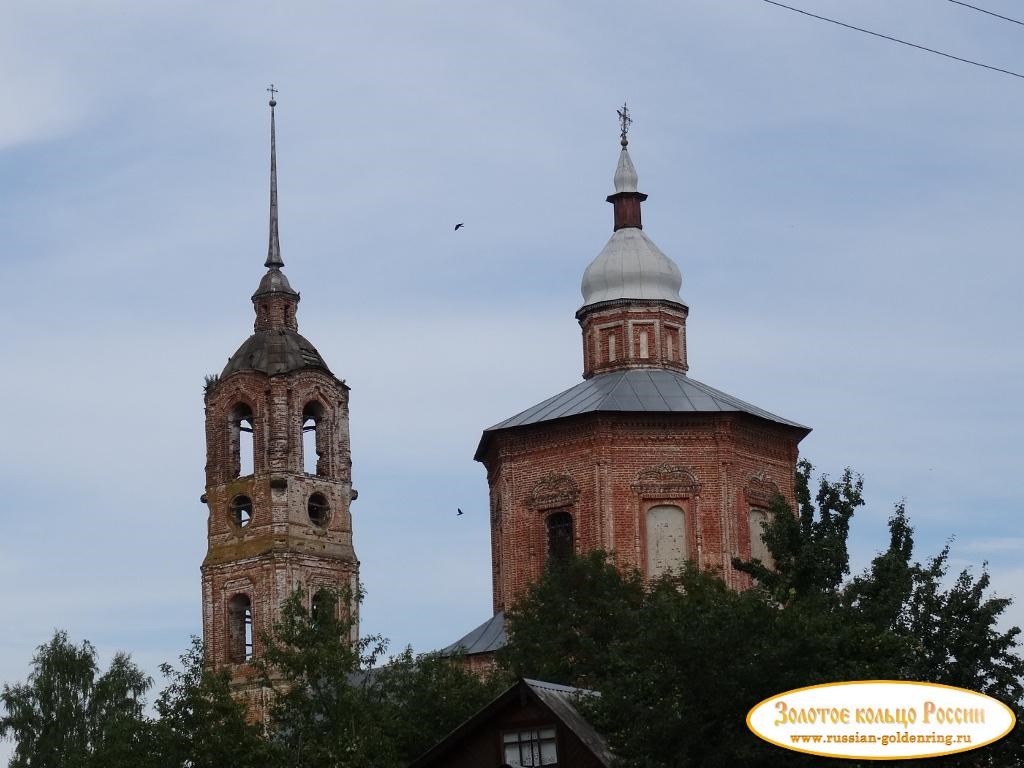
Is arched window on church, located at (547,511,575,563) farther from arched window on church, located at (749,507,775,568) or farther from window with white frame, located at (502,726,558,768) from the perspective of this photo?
window with white frame, located at (502,726,558,768)

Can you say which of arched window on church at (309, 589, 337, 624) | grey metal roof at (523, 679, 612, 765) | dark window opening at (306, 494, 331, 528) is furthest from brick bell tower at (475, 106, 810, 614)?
grey metal roof at (523, 679, 612, 765)

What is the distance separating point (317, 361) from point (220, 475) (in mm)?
4005

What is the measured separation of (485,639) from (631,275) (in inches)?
382

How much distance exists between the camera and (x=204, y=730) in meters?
38.3

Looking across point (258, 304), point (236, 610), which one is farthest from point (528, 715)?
point (258, 304)

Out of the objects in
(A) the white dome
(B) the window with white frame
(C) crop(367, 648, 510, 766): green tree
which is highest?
(A) the white dome

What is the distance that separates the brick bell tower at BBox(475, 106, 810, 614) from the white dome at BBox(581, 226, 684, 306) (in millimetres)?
3035

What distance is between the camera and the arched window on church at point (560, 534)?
4866 cm

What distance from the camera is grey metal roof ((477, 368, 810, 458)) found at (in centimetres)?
4888

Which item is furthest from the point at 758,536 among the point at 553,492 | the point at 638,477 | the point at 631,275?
the point at 631,275

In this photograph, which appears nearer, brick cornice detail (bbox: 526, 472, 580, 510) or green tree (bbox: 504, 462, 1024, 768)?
green tree (bbox: 504, 462, 1024, 768)

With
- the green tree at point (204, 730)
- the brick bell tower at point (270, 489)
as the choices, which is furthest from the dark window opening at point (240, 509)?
the green tree at point (204, 730)

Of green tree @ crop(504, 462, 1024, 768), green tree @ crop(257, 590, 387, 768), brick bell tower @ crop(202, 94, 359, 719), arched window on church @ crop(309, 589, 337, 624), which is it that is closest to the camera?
green tree @ crop(504, 462, 1024, 768)

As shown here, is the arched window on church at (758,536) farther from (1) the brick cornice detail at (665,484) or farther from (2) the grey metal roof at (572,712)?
(2) the grey metal roof at (572,712)
